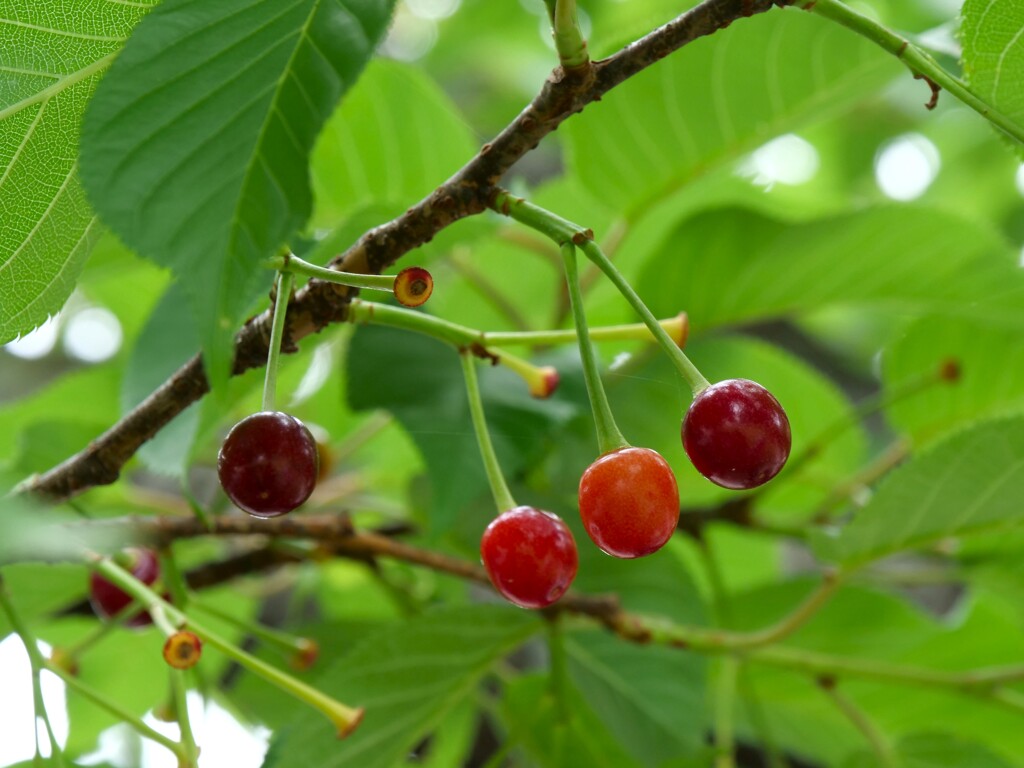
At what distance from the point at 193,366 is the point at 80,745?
0.91 metres

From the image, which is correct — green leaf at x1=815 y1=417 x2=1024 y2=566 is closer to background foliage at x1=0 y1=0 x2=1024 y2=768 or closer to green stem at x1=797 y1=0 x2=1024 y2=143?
background foliage at x1=0 y1=0 x2=1024 y2=768

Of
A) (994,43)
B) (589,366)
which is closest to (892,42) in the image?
(994,43)

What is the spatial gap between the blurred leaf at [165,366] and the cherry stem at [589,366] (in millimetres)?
448

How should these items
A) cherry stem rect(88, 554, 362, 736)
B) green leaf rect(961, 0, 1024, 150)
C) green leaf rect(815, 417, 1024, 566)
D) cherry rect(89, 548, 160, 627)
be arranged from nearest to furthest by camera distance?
1. green leaf rect(961, 0, 1024, 150)
2. cherry stem rect(88, 554, 362, 736)
3. green leaf rect(815, 417, 1024, 566)
4. cherry rect(89, 548, 160, 627)

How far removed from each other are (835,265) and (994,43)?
544 mm

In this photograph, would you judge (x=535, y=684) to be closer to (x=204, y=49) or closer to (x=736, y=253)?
(x=736, y=253)

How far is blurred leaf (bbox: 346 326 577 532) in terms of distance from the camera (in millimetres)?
886

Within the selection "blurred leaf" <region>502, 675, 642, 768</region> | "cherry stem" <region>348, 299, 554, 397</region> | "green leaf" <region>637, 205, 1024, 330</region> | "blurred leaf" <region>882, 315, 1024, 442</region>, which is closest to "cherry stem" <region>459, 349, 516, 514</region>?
"cherry stem" <region>348, 299, 554, 397</region>

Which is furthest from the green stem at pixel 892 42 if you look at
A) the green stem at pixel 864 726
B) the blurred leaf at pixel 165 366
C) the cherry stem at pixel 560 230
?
the green stem at pixel 864 726

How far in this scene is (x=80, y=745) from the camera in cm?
128

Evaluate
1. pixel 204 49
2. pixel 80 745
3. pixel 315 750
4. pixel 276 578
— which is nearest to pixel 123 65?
pixel 204 49

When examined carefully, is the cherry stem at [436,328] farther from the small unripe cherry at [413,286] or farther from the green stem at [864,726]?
the green stem at [864,726]

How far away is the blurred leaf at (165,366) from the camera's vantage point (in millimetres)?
872

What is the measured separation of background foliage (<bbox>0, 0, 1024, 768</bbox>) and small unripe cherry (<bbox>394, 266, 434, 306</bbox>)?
63mm
